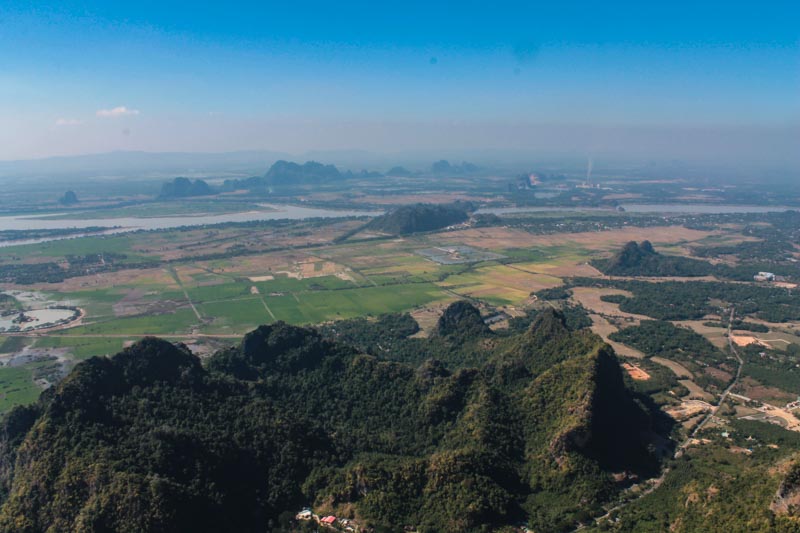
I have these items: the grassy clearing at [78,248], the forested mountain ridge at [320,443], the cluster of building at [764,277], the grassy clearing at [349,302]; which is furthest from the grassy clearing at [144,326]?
the cluster of building at [764,277]

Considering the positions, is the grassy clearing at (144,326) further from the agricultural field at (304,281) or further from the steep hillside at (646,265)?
the steep hillside at (646,265)

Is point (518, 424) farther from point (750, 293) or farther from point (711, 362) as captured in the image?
point (750, 293)

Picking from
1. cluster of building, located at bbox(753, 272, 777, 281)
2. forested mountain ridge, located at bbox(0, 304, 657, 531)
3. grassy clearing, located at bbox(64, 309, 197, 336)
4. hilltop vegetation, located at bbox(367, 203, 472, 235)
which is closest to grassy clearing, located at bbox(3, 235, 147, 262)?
grassy clearing, located at bbox(64, 309, 197, 336)

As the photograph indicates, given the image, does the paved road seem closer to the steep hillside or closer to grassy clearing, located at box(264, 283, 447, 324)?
the steep hillside

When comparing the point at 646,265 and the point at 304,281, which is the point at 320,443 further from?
the point at 646,265

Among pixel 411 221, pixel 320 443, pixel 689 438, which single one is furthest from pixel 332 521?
pixel 411 221

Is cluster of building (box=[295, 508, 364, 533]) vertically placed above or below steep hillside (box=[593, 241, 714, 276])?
below

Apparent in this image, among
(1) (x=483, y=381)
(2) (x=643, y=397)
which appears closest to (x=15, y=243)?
(1) (x=483, y=381)

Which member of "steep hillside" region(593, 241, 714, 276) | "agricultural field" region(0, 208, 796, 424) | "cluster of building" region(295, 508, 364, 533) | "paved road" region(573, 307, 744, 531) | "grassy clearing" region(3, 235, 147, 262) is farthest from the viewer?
"grassy clearing" region(3, 235, 147, 262)
